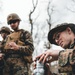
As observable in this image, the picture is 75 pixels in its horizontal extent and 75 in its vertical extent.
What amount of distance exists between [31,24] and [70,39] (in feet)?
81.2

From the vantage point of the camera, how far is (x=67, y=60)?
2.93 m

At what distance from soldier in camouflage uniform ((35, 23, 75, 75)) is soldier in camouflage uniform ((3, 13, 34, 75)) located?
2543 mm

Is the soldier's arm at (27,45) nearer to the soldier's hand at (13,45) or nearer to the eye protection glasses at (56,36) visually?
the soldier's hand at (13,45)

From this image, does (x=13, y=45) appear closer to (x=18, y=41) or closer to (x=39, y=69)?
(x=18, y=41)

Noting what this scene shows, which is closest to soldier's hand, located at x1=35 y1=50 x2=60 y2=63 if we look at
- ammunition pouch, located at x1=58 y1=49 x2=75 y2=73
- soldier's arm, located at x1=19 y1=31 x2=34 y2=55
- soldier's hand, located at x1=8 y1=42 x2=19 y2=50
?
ammunition pouch, located at x1=58 y1=49 x2=75 y2=73

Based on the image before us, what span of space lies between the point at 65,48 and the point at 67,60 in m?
0.15

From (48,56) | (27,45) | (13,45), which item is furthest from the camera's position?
(27,45)

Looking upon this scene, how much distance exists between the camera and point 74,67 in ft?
9.56

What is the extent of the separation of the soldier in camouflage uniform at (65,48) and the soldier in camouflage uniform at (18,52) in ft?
8.34

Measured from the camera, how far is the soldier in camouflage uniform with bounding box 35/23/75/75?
9.18 feet

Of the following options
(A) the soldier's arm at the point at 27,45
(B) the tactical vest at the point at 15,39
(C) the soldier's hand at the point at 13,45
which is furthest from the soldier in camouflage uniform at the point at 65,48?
(B) the tactical vest at the point at 15,39

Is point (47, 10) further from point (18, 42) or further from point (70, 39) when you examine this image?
point (70, 39)

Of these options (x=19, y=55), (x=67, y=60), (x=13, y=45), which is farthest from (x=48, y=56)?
(x=19, y=55)

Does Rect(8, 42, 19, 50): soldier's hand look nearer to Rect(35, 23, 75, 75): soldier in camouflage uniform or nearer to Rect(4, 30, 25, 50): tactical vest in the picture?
Rect(4, 30, 25, 50): tactical vest
